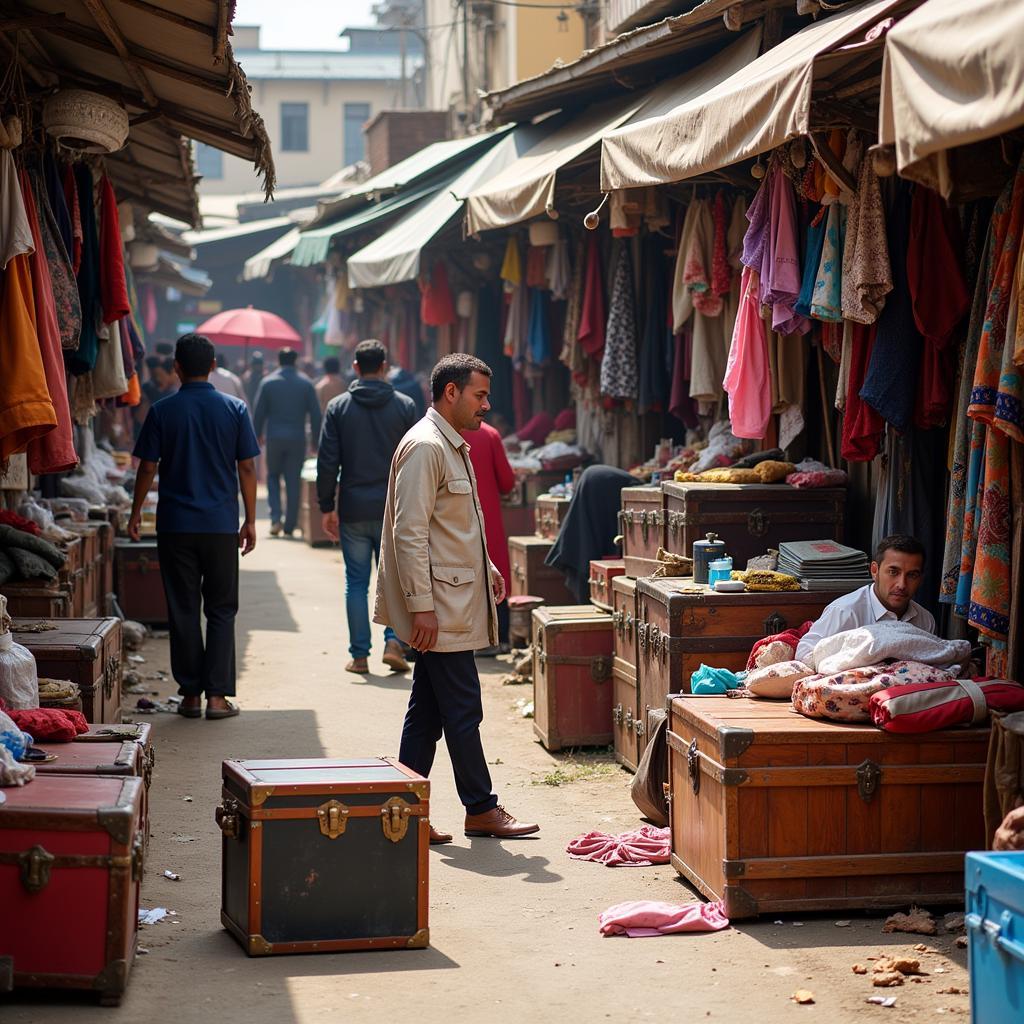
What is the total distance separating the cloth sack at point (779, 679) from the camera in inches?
248

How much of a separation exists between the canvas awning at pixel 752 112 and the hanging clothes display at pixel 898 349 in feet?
2.16

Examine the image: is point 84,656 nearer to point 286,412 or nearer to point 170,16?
point 170,16

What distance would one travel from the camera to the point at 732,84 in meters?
7.10

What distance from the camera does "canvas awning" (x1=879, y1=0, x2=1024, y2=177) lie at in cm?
427

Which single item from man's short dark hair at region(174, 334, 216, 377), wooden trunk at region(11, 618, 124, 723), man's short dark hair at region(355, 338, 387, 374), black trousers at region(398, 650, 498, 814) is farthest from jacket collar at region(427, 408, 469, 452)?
man's short dark hair at region(355, 338, 387, 374)

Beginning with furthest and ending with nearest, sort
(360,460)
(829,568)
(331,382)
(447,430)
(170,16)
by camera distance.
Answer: (331,382) < (360,460) < (829,568) < (170,16) < (447,430)

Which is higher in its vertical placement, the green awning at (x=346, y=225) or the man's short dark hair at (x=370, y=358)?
the green awning at (x=346, y=225)

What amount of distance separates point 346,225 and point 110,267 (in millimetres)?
10127

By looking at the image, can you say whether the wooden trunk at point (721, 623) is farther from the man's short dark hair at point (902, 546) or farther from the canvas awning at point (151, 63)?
the canvas awning at point (151, 63)

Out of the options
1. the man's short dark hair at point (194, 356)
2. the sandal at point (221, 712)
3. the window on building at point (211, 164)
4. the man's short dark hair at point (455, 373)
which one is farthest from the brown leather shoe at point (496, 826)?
Result: the window on building at point (211, 164)

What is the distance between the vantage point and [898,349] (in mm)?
7102

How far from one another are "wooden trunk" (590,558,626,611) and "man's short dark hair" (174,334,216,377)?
101 inches

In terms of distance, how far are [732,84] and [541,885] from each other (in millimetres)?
3588

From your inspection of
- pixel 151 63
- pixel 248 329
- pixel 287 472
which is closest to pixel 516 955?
pixel 151 63
